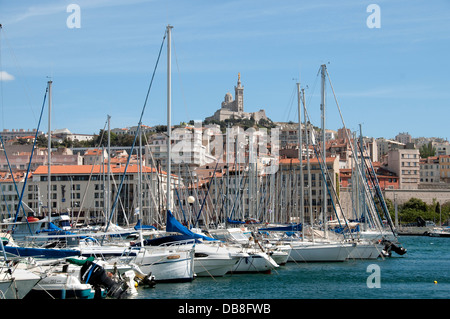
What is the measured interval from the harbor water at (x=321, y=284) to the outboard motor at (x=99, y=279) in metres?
0.85

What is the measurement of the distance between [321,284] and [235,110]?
168945 millimetres

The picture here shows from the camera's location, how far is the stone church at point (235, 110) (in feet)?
578

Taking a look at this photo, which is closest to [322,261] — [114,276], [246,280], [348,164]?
[246,280]

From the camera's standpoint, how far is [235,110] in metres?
189

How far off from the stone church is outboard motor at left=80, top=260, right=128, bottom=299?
509 feet

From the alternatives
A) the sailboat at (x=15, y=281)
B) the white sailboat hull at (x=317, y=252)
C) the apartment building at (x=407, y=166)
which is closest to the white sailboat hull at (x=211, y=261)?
the white sailboat hull at (x=317, y=252)

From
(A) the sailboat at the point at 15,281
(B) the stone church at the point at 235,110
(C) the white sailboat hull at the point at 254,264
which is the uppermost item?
(B) the stone church at the point at 235,110

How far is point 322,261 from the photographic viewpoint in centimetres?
2734

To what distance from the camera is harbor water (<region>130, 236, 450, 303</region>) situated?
1794 centimetres
